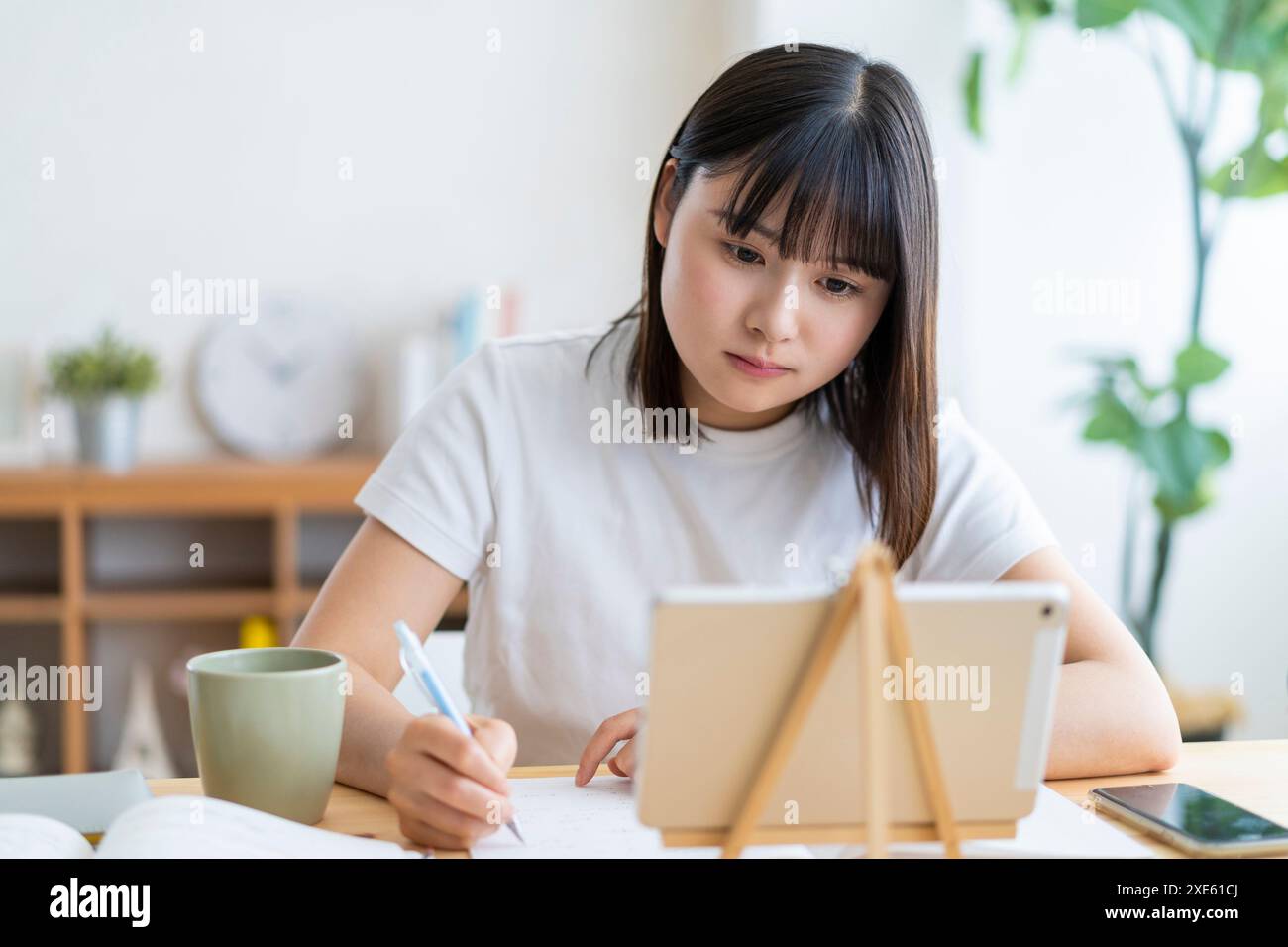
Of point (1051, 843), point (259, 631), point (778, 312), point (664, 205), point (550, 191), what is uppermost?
point (550, 191)

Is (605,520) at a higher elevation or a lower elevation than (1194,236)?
lower

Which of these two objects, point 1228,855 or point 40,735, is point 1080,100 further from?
point 40,735

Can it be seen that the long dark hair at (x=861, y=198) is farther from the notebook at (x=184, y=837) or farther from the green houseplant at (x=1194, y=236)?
the green houseplant at (x=1194, y=236)

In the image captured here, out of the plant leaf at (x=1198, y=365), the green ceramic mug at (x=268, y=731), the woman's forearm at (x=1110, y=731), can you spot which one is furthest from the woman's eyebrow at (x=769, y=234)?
the plant leaf at (x=1198, y=365)

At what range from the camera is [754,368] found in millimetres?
1153

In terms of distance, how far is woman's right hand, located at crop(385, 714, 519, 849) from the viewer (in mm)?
826

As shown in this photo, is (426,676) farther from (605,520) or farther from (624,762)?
(605,520)

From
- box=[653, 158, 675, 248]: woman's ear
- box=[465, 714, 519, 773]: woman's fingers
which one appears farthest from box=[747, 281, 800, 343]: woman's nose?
box=[465, 714, 519, 773]: woman's fingers

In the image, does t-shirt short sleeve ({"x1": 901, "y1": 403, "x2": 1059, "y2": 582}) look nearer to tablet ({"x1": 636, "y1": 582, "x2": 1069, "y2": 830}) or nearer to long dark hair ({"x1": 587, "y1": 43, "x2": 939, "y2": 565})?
long dark hair ({"x1": 587, "y1": 43, "x2": 939, "y2": 565})

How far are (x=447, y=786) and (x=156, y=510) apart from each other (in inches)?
82.2

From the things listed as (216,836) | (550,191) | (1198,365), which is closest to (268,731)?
(216,836)

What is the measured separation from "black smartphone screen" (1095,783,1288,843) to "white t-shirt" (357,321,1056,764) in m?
0.37

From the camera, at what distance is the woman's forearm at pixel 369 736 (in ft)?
3.22

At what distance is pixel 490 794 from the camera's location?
0.83m
